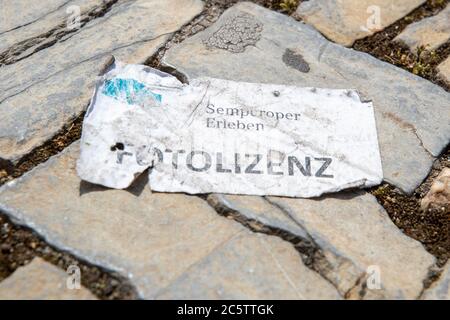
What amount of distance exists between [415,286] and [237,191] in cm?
65

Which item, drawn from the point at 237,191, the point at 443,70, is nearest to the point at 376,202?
the point at 237,191

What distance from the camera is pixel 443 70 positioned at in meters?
2.62

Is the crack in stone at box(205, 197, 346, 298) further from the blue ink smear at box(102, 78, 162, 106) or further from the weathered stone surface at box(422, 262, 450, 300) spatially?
the blue ink smear at box(102, 78, 162, 106)

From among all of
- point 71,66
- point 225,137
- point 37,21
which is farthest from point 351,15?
point 37,21

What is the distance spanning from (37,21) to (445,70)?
6.10ft

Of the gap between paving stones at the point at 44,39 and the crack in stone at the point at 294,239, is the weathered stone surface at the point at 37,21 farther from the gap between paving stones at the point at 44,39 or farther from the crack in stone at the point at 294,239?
the crack in stone at the point at 294,239

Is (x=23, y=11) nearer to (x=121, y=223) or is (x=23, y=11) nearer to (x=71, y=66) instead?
(x=71, y=66)

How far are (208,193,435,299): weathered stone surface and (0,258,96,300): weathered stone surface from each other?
54 centimetres

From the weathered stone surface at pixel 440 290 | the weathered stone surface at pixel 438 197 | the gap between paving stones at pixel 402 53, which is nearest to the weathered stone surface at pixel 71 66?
the gap between paving stones at pixel 402 53

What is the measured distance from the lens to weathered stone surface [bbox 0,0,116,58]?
257cm

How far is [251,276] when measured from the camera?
1.78 m

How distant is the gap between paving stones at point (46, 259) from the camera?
1.72m

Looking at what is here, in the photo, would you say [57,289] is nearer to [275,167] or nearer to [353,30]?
A: [275,167]

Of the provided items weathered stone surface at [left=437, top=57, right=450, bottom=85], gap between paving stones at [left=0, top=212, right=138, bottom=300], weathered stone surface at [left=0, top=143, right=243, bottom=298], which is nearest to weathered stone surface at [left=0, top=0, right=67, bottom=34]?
weathered stone surface at [left=0, top=143, right=243, bottom=298]
